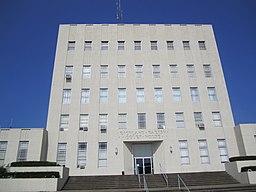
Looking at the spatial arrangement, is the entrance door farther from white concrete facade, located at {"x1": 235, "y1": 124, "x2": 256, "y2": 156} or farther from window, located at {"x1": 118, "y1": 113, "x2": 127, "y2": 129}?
white concrete facade, located at {"x1": 235, "y1": 124, "x2": 256, "y2": 156}

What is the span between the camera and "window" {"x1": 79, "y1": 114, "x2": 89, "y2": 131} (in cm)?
2312

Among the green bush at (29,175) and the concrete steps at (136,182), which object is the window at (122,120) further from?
the green bush at (29,175)

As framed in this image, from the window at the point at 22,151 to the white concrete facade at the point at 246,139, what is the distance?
71.6 ft

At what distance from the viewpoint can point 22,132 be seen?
21.4 metres

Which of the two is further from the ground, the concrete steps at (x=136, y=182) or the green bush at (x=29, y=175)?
the green bush at (x=29, y=175)

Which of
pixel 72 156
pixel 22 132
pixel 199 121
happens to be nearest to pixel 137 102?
pixel 199 121

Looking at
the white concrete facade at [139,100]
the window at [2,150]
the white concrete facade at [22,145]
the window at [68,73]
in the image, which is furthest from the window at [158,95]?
the window at [2,150]

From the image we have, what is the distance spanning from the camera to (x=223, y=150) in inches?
895

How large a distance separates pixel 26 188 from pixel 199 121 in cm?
1805

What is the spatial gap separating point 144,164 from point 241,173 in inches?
377

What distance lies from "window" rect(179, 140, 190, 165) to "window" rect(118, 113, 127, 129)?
6317 millimetres

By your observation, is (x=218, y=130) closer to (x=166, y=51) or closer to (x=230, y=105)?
(x=230, y=105)

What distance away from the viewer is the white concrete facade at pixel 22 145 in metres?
20.4

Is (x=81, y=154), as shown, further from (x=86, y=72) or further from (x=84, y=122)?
(x=86, y=72)
